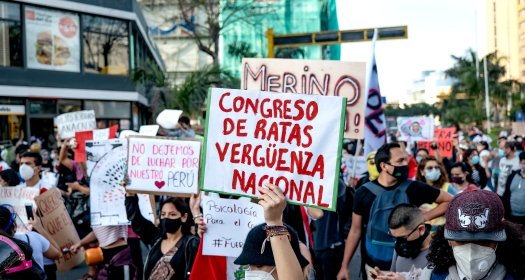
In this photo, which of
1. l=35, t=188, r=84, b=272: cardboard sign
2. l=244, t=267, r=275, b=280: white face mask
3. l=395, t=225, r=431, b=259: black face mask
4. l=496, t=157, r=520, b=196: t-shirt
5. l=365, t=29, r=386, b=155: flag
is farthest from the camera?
l=496, t=157, r=520, b=196: t-shirt

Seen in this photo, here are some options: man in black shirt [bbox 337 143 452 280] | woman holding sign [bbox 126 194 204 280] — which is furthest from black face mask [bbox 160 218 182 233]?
man in black shirt [bbox 337 143 452 280]

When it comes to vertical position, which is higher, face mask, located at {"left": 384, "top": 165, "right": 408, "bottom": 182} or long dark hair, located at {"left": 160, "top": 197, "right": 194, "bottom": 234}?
face mask, located at {"left": 384, "top": 165, "right": 408, "bottom": 182}

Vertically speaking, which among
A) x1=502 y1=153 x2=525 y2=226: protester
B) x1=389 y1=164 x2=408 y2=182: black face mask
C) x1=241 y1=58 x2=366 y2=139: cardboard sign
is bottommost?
x1=502 y1=153 x2=525 y2=226: protester

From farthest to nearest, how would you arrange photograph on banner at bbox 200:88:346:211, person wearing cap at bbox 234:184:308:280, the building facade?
the building facade
photograph on banner at bbox 200:88:346:211
person wearing cap at bbox 234:184:308:280

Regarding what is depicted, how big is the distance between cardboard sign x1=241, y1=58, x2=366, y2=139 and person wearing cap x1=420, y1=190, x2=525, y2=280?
3165mm

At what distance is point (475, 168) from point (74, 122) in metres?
7.19

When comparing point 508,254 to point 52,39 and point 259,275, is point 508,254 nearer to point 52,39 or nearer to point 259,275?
point 259,275

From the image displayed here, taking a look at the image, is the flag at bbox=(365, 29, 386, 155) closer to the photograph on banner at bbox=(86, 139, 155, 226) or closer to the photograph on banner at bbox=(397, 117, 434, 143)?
the photograph on banner at bbox=(86, 139, 155, 226)

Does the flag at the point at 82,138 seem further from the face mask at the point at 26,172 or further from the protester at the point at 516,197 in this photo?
the protester at the point at 516,197

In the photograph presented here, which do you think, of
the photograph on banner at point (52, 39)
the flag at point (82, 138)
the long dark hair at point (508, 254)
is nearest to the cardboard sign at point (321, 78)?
the long dark hair at point (508, 254)

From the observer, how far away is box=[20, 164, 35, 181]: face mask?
7965mm

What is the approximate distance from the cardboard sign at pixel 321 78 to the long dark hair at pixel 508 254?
3.02m

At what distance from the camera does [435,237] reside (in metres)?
3.05

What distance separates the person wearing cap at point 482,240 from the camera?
2.68 metres
